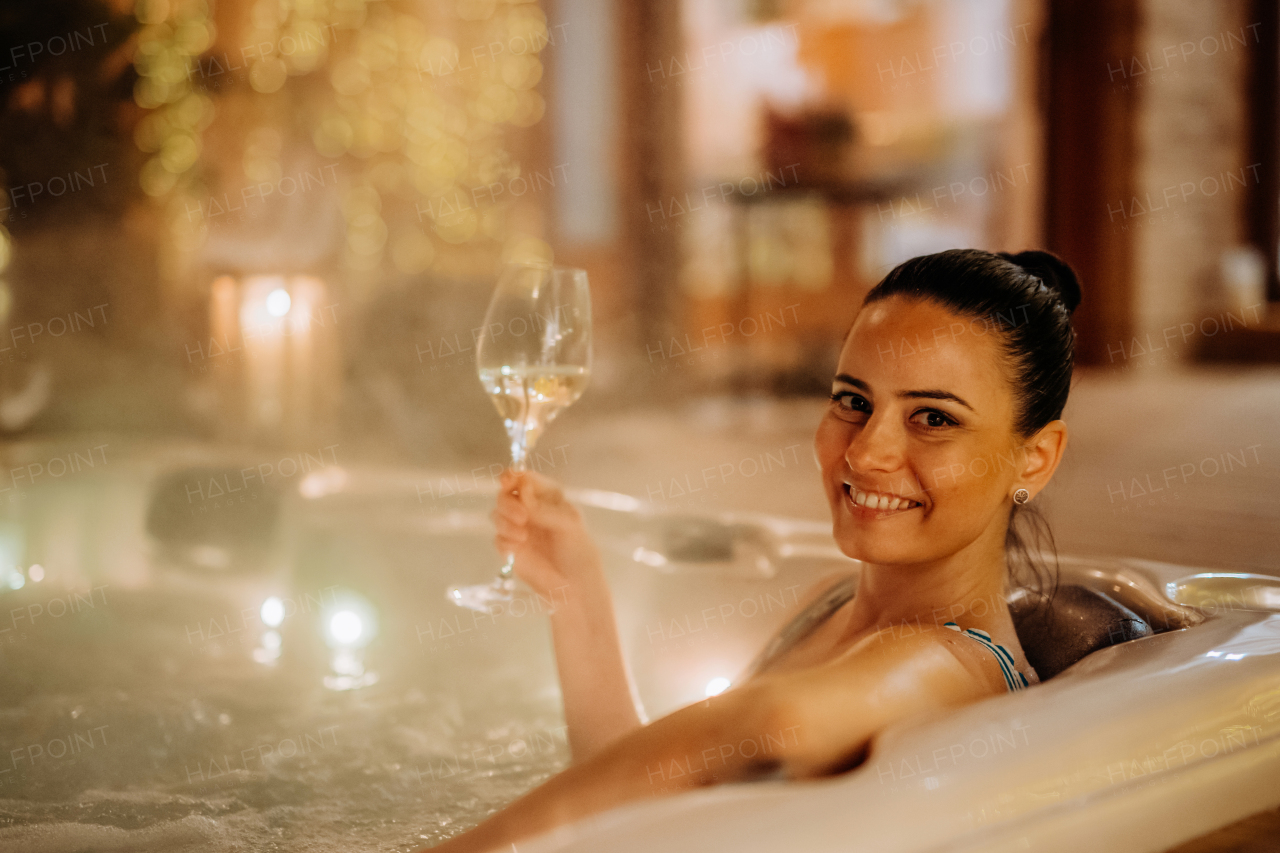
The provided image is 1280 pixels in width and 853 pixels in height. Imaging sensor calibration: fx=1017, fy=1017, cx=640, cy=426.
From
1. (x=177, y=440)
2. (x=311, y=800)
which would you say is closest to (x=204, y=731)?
(x=311, y=800)

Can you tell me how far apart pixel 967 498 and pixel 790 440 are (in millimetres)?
2902

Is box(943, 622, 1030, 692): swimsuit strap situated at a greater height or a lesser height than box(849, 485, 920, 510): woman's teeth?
lesser

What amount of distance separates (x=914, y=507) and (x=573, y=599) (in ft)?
1.46

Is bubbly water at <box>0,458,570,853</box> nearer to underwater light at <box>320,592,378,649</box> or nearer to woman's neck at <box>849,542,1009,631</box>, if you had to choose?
underwater light at <box>320,592,378,649</box>

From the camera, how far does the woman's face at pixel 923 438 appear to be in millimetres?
915

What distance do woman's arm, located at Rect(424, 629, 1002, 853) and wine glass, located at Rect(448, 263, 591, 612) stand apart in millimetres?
411

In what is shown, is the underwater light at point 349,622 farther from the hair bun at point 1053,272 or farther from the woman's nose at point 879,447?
the hair bun at point 1053,272

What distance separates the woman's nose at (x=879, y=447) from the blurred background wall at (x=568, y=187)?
276cm

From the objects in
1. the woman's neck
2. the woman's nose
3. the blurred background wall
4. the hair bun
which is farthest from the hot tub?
the blurred background wall

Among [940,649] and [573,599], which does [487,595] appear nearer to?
[573,599]

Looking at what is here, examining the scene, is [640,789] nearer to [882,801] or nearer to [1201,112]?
[882,801]

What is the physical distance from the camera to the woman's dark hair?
36.4 inches

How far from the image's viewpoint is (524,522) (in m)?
1.09

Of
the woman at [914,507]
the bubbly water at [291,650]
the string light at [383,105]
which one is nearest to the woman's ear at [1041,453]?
the woman at [914,507]
